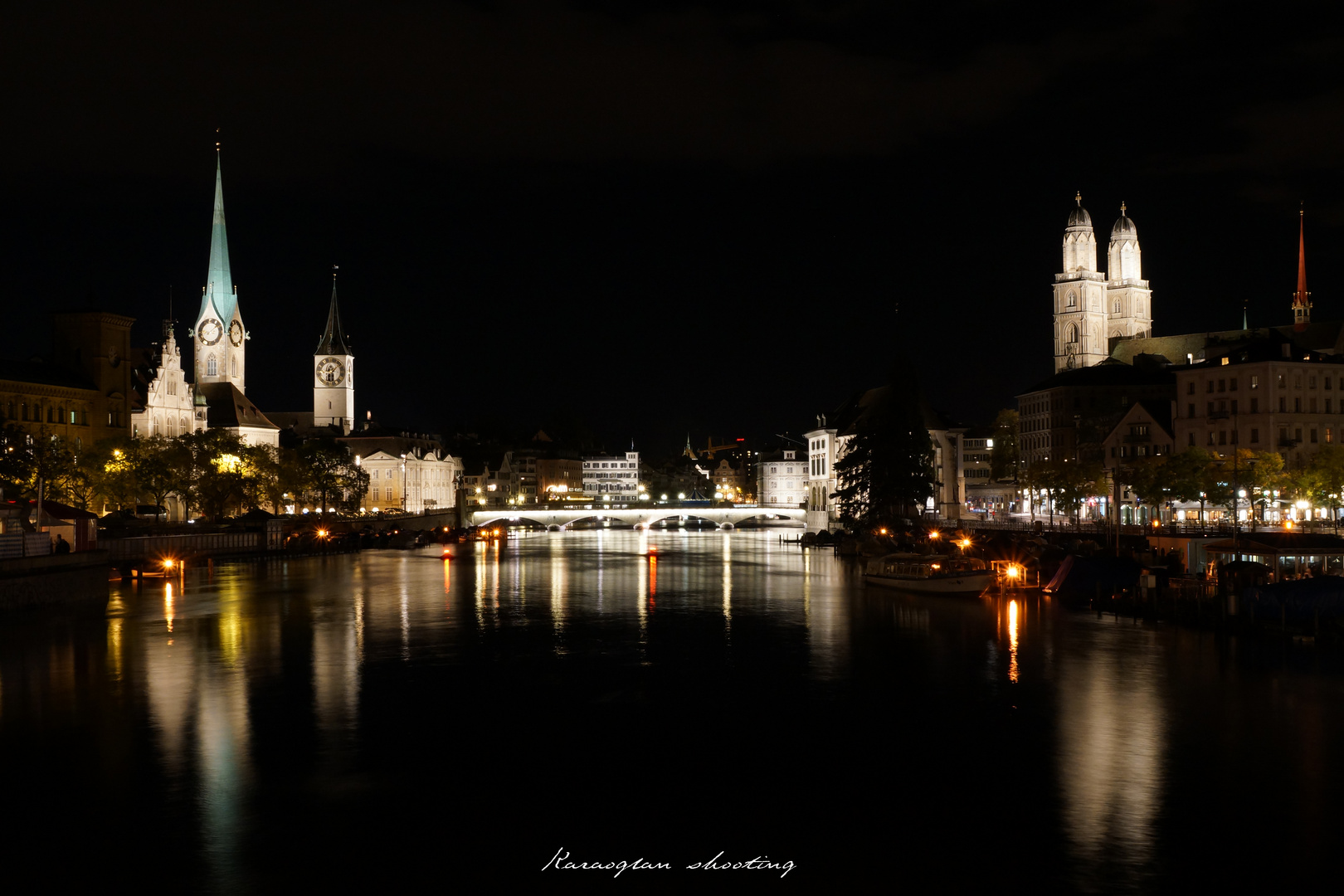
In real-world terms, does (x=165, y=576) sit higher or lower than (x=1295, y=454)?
lower

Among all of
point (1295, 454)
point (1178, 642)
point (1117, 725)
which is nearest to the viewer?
point (1117, 725)

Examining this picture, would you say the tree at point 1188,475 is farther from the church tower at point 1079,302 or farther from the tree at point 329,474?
the church tower at point 1079,302

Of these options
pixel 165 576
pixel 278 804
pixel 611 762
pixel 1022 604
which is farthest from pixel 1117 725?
pixel 165 576

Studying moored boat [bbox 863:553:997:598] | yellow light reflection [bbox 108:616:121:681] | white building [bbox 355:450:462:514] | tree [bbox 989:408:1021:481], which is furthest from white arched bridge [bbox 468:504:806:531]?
yellow light reflection [bbox 108:616:121:681]

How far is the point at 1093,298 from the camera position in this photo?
181000 millimetres

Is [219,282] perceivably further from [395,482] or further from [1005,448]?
[1005,448]

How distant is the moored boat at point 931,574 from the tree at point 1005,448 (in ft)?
263

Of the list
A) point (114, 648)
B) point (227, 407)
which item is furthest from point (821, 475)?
point (114, 648)

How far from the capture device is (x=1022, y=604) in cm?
5578

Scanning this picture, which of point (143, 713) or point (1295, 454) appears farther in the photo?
point (1295, 454)

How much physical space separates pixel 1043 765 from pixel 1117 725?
4717 millimetres

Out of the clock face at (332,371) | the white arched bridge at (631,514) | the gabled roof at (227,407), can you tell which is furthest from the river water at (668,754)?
the clock face at (332,371)

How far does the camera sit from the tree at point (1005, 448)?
487ft

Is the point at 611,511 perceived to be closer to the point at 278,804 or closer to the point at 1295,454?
the point at 1295,454
